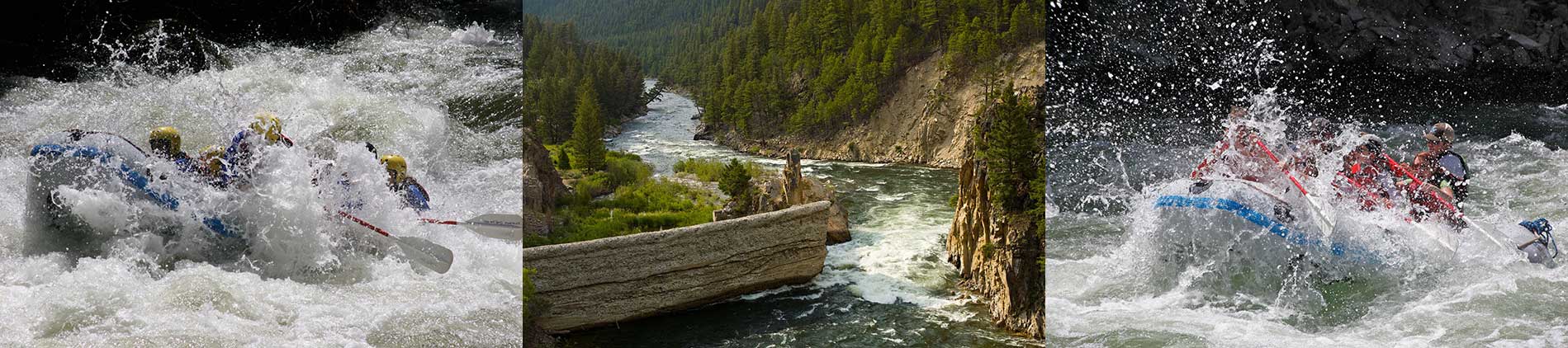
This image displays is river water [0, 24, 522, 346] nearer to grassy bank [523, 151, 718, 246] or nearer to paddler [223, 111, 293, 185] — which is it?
paddler [223, 111, 293, 185]

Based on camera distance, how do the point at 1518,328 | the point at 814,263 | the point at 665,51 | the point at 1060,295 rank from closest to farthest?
the point at 665,51
the point at 814,263
the point at 1518,328
the point at 1060,295

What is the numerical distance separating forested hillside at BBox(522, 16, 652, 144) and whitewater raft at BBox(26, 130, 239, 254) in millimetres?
2102

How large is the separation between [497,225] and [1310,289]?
3505 millimetres

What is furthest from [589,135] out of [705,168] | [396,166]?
[396,166]

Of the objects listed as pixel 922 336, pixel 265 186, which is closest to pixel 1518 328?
pixel 922 336

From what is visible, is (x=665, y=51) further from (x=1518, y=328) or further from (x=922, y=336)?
(x=1518, y=328)

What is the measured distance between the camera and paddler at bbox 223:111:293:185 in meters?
4.45

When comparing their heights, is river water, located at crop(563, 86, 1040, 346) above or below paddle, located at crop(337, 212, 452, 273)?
above

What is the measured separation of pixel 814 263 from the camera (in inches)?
136

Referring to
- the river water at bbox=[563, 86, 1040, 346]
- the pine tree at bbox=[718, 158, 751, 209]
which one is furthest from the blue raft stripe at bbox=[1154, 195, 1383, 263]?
the pine tree at bbox=[718, 158, 751, 209]

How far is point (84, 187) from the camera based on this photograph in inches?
169

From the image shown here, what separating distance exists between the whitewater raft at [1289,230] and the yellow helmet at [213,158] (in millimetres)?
4054

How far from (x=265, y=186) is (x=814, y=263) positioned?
2492 millimetres

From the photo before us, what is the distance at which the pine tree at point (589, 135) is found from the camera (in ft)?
10.2
